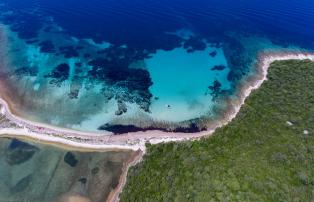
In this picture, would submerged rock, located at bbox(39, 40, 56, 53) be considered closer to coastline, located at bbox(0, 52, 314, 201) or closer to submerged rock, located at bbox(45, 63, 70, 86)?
submerged rock, located at bbox(45, 63, 70, 86)

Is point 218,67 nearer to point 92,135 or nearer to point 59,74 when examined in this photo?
point 92,135

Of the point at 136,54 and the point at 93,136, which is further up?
the point at 136,54

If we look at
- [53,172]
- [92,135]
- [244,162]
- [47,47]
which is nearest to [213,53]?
[244,162]

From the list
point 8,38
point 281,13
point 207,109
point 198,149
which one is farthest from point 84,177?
point 281,13

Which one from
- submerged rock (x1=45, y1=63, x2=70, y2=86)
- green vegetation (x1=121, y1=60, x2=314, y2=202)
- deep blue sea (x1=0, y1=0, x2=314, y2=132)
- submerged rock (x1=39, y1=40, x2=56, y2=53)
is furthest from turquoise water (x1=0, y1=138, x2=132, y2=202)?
submerged rock (x1=39, y1=40, x2=56, y2=53)

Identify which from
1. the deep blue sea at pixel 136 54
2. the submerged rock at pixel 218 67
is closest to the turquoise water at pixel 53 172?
the deep blue sea at pixel 136 54

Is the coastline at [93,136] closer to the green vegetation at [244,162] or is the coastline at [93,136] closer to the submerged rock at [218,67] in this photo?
the green vegetation at [244,162]
